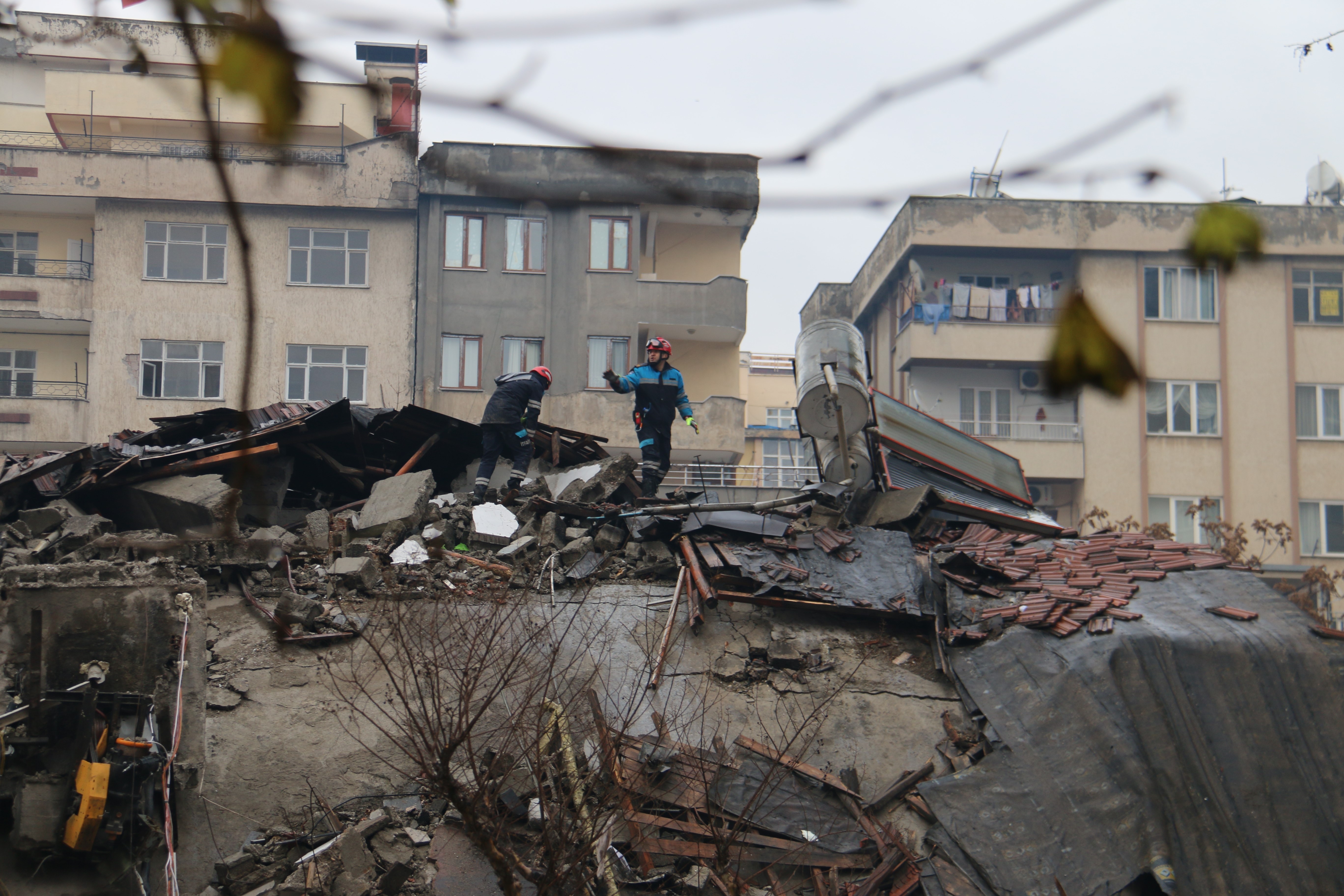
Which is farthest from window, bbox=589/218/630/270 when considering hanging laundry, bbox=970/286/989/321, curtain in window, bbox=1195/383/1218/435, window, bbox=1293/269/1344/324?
window, bbox=1293/269/1344/324

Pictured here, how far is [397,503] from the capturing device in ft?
35.0

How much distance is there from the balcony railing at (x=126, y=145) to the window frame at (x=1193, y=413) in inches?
720

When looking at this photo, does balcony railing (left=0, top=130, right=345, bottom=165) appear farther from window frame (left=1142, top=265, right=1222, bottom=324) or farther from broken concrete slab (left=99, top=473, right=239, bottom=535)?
window frame (left=1142, top=265, right=1222, bottom=324)

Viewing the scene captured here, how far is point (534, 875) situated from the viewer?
565 centimetres

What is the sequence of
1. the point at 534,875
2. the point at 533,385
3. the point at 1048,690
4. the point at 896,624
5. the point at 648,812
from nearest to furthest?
the point at 534,875, the point at 648,812, the point at 1048,690, the point at 896,624, the point at 533,385

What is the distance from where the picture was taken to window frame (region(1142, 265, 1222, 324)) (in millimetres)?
24312

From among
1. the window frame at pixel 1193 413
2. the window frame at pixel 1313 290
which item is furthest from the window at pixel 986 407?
the window frame at pixel 1313 290

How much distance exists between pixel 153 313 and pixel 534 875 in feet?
66.0

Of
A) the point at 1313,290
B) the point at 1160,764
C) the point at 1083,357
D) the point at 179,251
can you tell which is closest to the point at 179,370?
the point at 179,251

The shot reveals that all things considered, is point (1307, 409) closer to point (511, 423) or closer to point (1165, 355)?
point (1165, 355)

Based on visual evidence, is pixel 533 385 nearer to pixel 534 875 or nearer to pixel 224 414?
pixel 224 414

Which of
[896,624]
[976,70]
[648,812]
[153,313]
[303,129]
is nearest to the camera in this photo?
[303,129]

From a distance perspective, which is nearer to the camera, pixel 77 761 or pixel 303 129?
pixel 303 129

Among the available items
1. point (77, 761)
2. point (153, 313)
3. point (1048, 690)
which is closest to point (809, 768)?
point (1048, 690)
